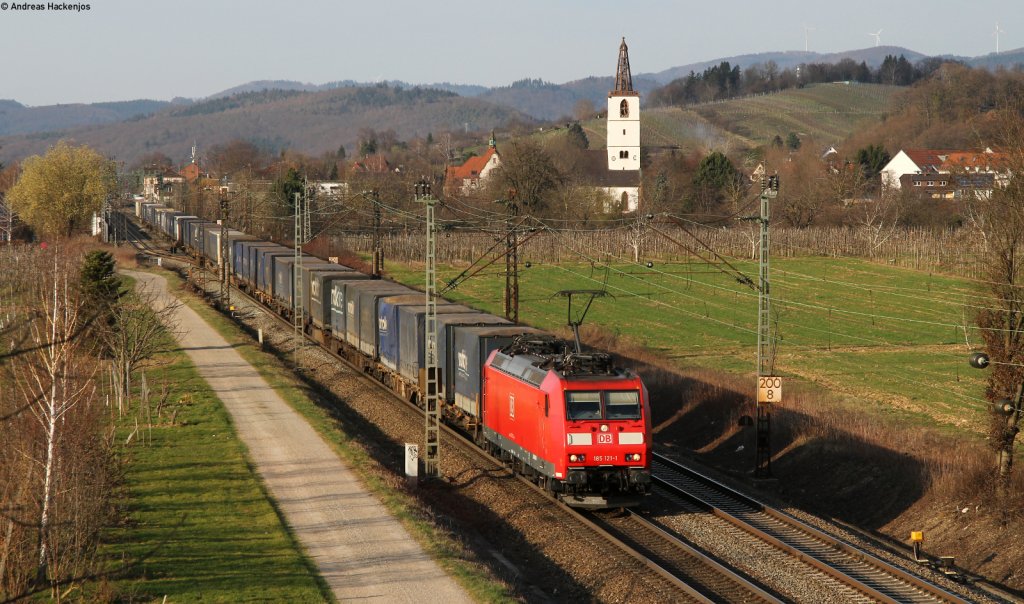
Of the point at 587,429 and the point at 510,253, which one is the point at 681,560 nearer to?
the point at 587,429

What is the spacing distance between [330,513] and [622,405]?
6.65 meters

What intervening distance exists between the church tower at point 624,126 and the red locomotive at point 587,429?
469 feet

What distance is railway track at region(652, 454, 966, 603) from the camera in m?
18.8

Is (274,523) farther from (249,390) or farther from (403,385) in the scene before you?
(249,390)

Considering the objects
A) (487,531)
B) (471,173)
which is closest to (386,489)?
(487,531)

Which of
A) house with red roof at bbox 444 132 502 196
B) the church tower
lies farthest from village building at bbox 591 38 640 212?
house with red roof at bbox 444 132 502 196

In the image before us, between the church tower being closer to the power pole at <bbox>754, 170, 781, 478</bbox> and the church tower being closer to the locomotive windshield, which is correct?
the power pole at <bbox>754, 170, 781, 478</bbox>

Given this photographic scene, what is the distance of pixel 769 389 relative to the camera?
93.6ft

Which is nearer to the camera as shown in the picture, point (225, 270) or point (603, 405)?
point (603, 405)

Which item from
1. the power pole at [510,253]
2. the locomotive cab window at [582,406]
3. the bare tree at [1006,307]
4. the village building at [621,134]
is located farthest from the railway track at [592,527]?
the village building at [621,134]

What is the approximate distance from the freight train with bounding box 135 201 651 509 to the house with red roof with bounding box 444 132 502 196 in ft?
293

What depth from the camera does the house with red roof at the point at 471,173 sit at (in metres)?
136

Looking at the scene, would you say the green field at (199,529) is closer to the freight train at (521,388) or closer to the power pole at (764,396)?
the freight train at (521,388)

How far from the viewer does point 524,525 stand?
23359 millimetres
